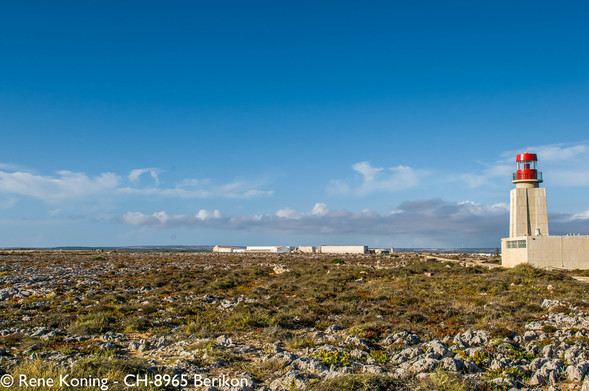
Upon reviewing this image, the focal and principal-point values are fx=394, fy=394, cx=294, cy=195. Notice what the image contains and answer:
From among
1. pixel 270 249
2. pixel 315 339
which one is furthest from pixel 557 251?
pixel 270 249

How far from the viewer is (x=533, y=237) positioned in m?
39.4

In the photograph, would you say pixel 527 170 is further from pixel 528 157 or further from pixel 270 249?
pixel 270 249

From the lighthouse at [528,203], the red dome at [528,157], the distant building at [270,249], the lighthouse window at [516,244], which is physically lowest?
the distant building at [270,249]

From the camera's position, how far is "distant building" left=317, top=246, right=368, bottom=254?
12788cm

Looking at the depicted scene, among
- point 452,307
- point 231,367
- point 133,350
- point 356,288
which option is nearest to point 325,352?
point 231,367

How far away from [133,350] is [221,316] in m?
5.85

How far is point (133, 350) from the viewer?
484 inches

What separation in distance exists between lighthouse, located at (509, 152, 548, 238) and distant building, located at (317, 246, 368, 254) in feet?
274

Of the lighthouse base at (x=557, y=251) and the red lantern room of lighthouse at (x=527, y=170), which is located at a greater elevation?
the red lantern room of lighthouse at (x=527, y=170)

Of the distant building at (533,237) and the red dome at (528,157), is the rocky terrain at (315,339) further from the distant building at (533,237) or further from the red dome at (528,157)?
the red dome at (528,157)

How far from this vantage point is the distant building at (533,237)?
38.8m

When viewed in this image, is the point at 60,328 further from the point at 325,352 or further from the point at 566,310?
the point at 566,310

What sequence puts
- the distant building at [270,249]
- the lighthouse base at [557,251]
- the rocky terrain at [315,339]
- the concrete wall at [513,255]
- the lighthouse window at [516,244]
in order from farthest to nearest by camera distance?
the distant building at [270,249], the lighthouse window at [516,244], the concrete wall at [513,255], the lighthouse base at [557,251], the rocky terrain at [315,339]

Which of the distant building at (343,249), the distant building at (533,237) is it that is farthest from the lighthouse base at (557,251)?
the distant building at (343,249)
